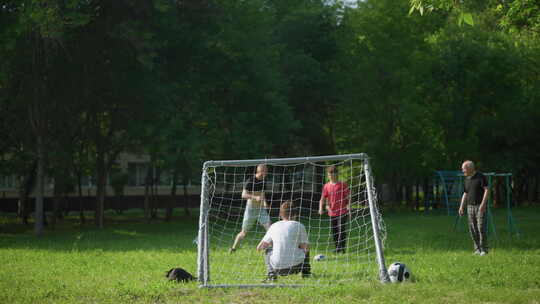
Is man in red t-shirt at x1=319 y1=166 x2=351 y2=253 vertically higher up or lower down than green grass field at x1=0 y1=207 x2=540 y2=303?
higher up

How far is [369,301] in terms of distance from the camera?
6926 mm

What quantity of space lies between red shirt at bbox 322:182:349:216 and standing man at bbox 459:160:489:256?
2299 millimetres

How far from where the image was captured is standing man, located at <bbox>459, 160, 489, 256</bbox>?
1106 centimetres

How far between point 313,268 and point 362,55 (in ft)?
75.5

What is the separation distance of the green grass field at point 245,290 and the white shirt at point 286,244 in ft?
2.61

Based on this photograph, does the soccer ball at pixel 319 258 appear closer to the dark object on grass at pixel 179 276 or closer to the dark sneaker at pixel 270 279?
the dark sneaker at pixel 270 279

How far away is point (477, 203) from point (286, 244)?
15.2 ft

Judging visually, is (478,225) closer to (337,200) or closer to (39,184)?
(337,200)

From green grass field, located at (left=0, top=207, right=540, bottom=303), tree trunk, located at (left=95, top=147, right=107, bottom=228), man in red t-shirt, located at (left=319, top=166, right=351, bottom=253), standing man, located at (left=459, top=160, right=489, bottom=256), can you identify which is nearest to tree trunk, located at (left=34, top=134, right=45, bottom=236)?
tree trunk, located at (left=95, top=147, right=107, bottom=228)

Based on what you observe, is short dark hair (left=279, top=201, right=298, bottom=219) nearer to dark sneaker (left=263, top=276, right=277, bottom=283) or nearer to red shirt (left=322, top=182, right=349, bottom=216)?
dark sneaker (left=263, top=276, right=277, bottom=283)

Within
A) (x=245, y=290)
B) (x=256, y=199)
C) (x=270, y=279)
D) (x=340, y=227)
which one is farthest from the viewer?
(x=340, y=227)

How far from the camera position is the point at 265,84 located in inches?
968

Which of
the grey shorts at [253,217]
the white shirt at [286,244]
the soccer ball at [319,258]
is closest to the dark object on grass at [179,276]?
the white shirt at [286,244]

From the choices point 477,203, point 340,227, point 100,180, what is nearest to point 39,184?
point 100,180
